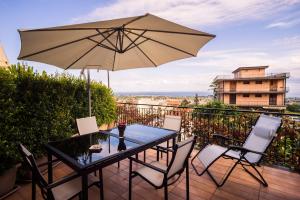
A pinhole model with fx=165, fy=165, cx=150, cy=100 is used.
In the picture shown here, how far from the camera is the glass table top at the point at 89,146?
1819mm

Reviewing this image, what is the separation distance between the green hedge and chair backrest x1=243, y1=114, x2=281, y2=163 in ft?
12.3

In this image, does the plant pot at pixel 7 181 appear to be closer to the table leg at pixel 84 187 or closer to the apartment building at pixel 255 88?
the table leg at pixel 84 187

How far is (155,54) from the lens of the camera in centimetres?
293

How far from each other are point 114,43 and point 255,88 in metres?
38.2

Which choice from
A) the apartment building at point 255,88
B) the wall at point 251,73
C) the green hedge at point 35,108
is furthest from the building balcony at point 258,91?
the green hedge at point 35,108

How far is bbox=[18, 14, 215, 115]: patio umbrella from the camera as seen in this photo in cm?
169

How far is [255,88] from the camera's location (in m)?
33.8

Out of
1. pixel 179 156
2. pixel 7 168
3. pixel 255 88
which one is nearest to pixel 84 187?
pixel 179 156

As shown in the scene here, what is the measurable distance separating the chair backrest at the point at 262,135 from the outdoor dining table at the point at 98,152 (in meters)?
1.40

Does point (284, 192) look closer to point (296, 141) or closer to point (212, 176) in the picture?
point (212, 176)

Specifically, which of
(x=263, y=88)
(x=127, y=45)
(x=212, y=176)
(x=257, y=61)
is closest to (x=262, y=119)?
(x=212, y=176)

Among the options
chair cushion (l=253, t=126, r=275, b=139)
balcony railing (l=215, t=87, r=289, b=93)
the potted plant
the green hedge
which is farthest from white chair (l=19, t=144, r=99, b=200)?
balcony railing (l=215, t=87, r=289, b=93)

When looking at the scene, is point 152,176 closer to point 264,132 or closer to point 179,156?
point 179,156

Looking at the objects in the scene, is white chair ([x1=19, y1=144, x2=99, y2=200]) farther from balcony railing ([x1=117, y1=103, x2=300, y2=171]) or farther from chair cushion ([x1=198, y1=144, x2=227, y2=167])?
balcony railing ([x1=117, y1=103, x2=300, y2=171])
